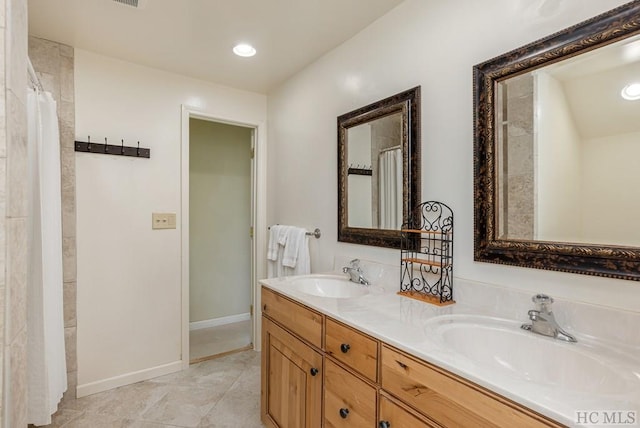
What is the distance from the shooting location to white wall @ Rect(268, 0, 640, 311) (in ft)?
3.67

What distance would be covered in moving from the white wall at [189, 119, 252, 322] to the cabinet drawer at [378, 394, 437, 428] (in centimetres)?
287

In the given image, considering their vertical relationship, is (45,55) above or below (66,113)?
above

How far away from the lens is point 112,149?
2301 mm

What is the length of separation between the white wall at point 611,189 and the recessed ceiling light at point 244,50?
1892mm

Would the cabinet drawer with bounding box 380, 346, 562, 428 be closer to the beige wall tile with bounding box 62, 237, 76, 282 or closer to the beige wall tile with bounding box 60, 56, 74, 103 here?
the beige wall tile with bounding box 62, 237, 76, 282

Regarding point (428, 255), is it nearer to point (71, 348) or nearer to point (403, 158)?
point (403, 158)

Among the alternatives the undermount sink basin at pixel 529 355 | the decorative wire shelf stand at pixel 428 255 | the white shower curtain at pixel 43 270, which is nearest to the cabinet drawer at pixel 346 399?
the undermount sink basin at pixel 529 355

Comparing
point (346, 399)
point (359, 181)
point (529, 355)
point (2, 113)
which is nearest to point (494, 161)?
point (529, 355)

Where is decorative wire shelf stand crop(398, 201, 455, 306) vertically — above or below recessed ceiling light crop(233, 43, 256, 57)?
below

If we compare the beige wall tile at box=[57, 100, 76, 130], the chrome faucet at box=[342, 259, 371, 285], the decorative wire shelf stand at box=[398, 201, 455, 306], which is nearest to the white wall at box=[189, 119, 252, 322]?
the beige wall tile at box=[57, 100, 76, 130]

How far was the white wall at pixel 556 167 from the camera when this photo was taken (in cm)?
106

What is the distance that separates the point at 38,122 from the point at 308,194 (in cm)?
154

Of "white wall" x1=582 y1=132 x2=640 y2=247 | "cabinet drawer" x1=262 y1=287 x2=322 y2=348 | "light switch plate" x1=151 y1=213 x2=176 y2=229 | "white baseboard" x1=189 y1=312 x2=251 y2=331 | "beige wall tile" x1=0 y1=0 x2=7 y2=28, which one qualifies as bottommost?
"white baseboard" x1=189 y1=312 x2=251 y2=331

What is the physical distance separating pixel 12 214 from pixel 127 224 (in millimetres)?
1787
